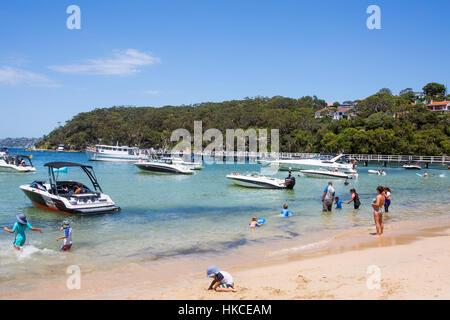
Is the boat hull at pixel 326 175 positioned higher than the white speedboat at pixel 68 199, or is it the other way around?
the white speedboat at pixel 68 199

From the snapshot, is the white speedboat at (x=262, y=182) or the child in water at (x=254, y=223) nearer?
the child in water at (x=254, y=223)

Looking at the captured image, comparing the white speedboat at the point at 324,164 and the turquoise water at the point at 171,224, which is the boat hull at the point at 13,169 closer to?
the turquoise water at the point at 171,224

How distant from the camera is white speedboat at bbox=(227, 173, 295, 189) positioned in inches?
Result: 1118

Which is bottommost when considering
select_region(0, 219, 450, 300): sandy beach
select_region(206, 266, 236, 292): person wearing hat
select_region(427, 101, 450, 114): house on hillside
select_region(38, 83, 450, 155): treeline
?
select_region(0, 219, 450, 300): sandy beach

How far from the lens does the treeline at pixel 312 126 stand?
265 ft

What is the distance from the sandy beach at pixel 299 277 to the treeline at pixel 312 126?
245 ft

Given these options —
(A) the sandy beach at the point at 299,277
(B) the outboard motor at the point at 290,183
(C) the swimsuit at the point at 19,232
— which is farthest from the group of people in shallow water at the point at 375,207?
(C) the swimsuit at the point at 19,232

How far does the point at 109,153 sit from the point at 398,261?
7093cm

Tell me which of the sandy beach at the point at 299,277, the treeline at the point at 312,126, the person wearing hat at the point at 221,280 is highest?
the treeline at the point at 312,126

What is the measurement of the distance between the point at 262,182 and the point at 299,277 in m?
20.7

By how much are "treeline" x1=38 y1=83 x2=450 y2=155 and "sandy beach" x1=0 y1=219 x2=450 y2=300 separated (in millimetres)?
74563
